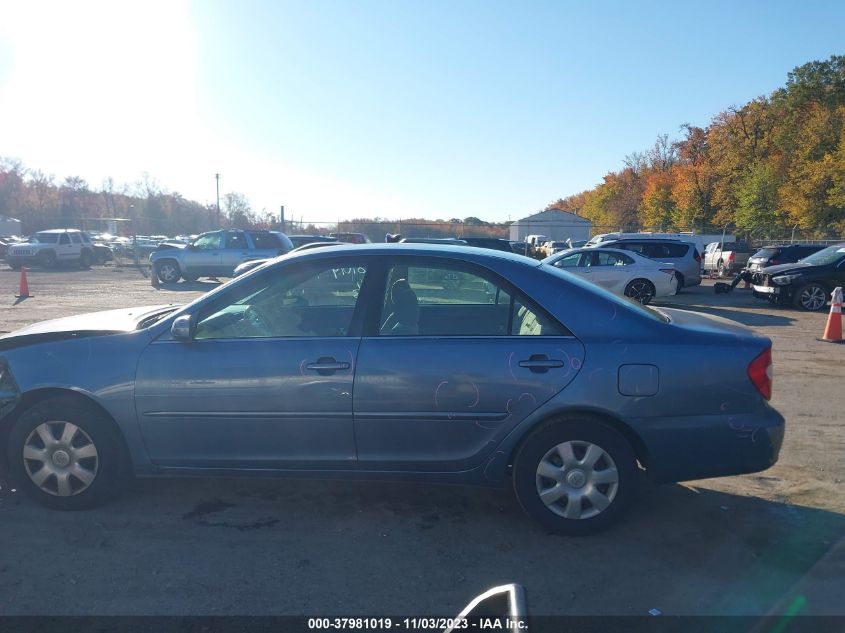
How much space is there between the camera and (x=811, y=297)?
1493 cm

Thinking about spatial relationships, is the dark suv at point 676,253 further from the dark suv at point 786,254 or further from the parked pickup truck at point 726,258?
the parked pickup truck at point 726,258

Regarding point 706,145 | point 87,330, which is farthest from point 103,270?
point 706,145

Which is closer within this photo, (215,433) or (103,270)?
(215,433)

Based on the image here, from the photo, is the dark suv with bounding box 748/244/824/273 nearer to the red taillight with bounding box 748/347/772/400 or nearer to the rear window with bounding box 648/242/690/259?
the rear window with bounding box 648/242/690/259

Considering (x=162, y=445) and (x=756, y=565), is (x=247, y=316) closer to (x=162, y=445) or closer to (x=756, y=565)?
(x=162, y=445)

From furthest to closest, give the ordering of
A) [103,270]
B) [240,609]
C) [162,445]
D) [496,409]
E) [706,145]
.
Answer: [706,145] < [103,270] < [162,445] < [496,409] < [240,609]

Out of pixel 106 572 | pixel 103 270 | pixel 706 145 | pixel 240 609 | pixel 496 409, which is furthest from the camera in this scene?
pixel 706 145

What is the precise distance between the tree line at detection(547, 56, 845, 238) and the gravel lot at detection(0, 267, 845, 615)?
1418 inches

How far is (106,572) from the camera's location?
3.30 metres

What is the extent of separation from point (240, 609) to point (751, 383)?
9.81 ft

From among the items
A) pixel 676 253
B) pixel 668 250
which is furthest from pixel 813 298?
pixel 668 250

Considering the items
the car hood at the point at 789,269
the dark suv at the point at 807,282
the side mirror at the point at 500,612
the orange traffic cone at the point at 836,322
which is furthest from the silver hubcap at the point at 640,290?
the side mirror at the point at 500,612

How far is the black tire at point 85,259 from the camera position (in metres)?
30.5

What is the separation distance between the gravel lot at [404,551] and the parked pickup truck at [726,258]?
2578 centimetres
